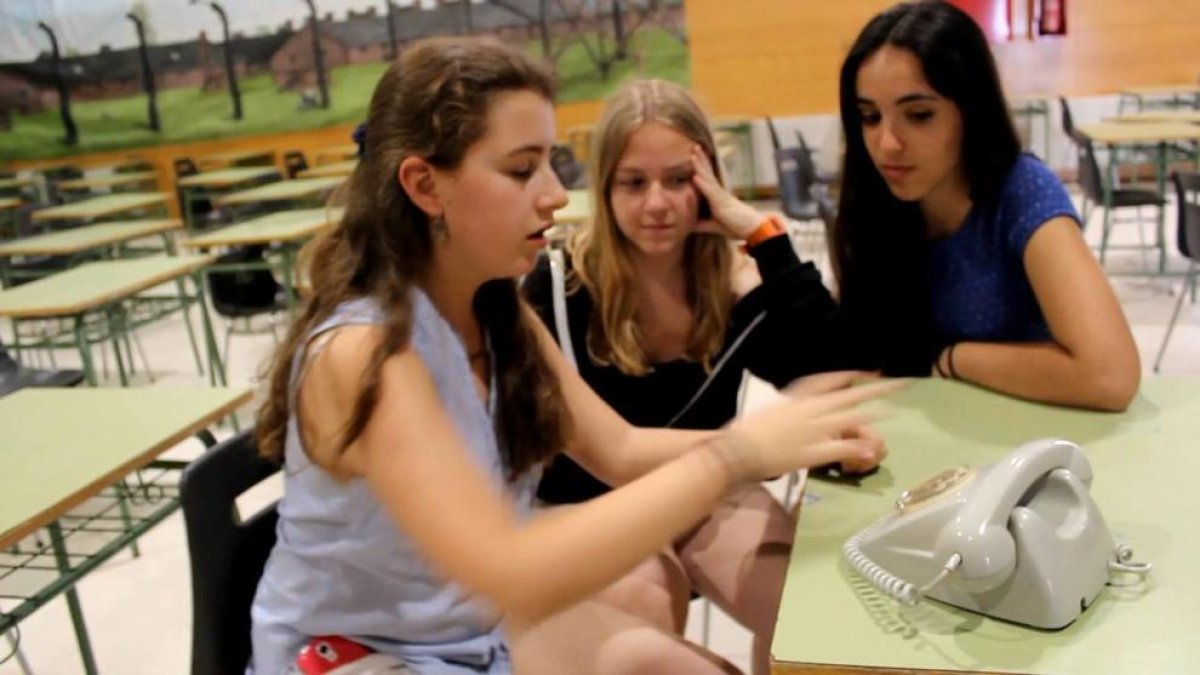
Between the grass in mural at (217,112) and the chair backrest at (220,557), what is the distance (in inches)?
304

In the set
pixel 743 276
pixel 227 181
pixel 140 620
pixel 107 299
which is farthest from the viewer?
pixel 227 181

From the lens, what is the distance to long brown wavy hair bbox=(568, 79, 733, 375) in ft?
5.33

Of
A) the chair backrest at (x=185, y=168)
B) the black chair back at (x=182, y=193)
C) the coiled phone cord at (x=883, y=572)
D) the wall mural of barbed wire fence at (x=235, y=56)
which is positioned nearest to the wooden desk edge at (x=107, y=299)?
the coiled phone cord at (x=883, y=572)

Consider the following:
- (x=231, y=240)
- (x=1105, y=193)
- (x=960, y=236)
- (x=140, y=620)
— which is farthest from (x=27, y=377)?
(x=1105, y=193)

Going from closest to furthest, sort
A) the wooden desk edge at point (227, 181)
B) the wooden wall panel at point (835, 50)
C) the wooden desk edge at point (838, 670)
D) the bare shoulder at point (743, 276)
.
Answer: the wooden desk edge at point (838, 670), the bare shoulder at point (743, 276), the wooden desk edge at point (227, 181), the wooden wall panel at point (835, 50)

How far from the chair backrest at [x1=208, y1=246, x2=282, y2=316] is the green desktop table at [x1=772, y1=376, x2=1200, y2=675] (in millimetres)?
3972

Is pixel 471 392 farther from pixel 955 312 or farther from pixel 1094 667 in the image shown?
pixel 955 312

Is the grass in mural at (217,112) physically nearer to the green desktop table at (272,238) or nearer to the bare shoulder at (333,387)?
the green desktop table at (272,238)

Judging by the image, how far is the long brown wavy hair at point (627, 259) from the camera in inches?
64.0

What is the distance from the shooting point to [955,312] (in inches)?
63.1

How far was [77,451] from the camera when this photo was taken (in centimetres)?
168

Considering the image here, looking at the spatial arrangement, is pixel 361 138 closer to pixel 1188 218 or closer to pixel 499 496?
pixel 499 496

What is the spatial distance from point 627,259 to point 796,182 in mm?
4183

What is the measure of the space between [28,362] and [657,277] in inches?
203
